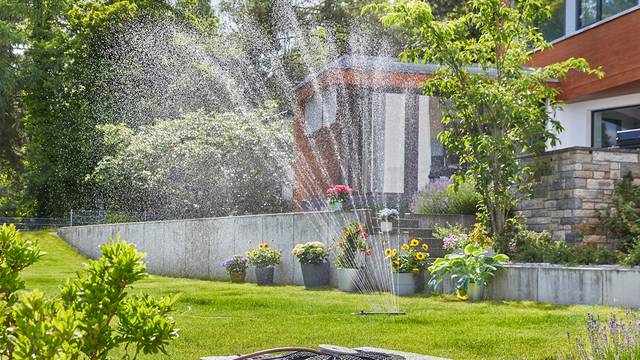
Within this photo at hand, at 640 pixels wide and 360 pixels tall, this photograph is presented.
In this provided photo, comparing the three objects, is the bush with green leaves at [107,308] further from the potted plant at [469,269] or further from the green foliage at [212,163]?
the green foliage at [212,163]

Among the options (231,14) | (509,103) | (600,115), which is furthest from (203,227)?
(231,14)

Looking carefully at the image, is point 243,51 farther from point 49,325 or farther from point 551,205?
point 49,325

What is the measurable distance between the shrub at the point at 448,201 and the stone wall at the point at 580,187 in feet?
4.35

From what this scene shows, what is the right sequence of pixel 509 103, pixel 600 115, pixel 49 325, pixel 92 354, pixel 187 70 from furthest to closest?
pixel 187 70 → pixel 600 115 → pixel 509 103 → pixel 92 354 → pixel 49 325

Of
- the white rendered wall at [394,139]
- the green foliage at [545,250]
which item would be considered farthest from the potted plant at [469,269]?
the white rendered wall at [394,139]

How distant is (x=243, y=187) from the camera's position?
20641mm

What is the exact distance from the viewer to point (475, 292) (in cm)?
1005

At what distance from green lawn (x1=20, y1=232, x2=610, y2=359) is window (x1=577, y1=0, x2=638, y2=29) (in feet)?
27.1

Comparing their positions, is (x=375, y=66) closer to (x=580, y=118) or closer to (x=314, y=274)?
(x=580, y=118)

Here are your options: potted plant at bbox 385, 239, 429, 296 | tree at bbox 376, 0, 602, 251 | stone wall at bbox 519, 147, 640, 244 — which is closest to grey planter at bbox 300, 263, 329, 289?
potted plant at bbox 385, 239, 429, 296

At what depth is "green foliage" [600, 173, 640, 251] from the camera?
36.8 ft

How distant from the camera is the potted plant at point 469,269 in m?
10.0

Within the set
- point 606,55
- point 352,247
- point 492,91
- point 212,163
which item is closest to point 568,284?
point 492,91

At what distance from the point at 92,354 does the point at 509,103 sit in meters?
9.76
